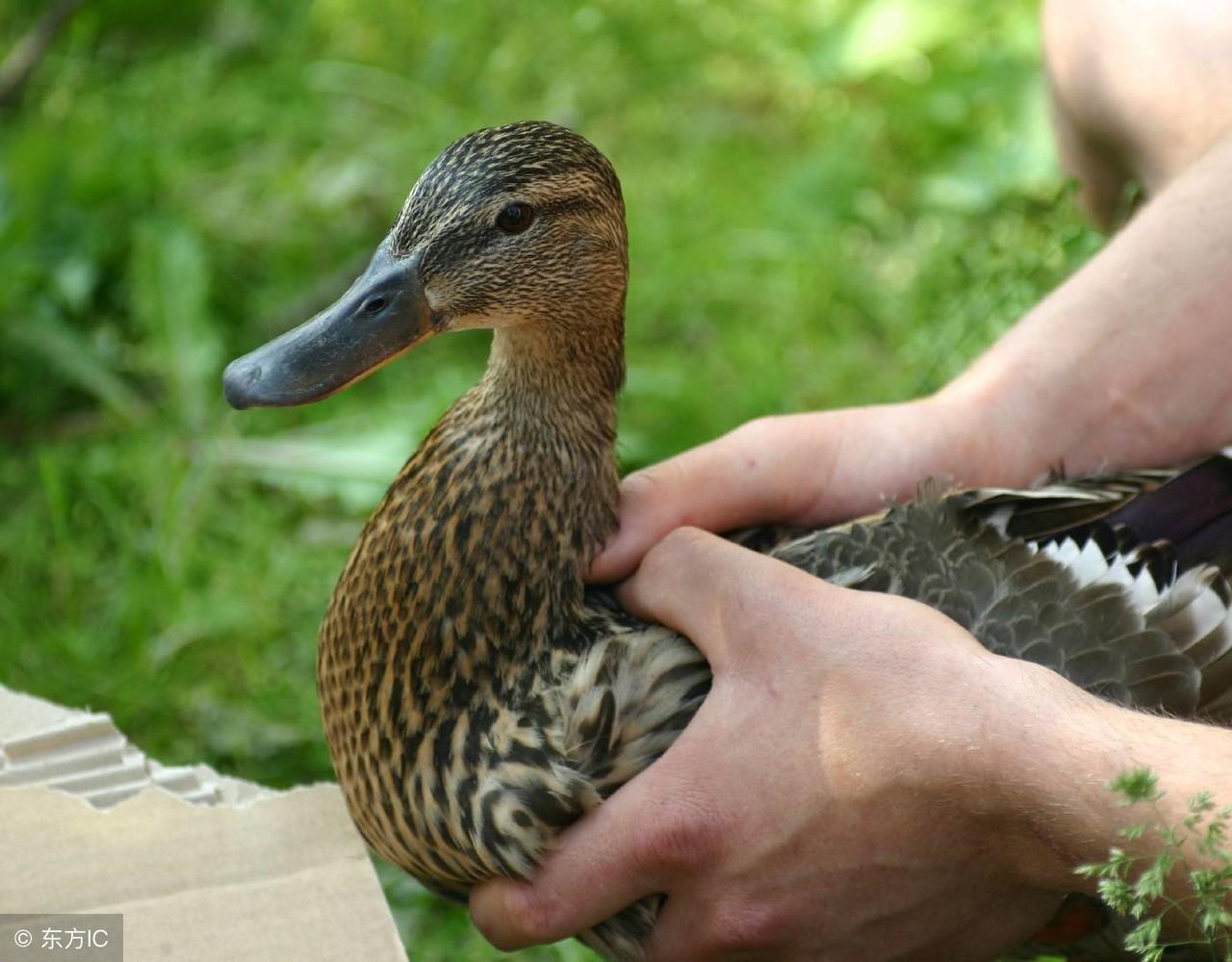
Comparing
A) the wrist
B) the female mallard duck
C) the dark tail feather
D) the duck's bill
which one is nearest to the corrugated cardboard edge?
the female mallard duck

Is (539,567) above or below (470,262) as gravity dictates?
below

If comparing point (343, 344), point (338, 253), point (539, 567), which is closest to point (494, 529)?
point (539, 567)

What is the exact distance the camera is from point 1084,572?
4.79ft

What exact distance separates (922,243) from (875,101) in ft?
2.01

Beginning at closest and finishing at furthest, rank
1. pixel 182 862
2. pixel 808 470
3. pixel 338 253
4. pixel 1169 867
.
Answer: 1. pixel 1169 867
2. pixel 182 862
3. pixel 808 470
4. pixel 338 253

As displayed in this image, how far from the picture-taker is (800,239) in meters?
3.17

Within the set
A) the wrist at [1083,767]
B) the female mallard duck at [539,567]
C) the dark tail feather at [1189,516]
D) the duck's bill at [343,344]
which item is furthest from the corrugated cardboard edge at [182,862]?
the dark tail feather at [1189,516]

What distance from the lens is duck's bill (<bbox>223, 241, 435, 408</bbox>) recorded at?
4.45 feet

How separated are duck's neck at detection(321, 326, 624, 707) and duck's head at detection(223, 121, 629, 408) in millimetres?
85

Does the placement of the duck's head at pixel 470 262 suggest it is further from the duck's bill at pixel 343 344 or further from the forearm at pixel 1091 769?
the forearm at pixel 1091 769

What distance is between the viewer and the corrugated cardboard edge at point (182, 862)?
126 cm

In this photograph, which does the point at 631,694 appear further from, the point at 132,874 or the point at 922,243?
the point at 922,243

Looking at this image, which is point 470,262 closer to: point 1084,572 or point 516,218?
point 516,218

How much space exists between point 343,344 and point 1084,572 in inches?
29.0
